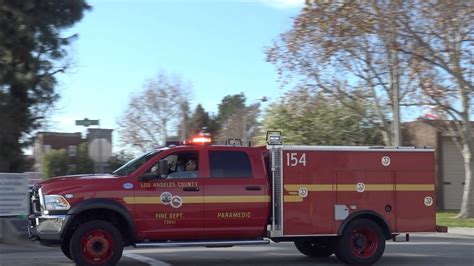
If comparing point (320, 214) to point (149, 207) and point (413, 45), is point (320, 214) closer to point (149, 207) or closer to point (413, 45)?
point (149, 207)

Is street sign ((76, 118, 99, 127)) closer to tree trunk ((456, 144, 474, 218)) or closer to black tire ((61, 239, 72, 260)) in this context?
black tire ((61, 239, 72, 260))

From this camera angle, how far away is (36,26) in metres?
21.4

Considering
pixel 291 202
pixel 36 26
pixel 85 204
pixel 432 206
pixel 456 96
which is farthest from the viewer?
pixel 456 96

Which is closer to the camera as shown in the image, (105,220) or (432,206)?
(105,220)

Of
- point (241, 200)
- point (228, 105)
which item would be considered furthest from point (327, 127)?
point (228, 105)

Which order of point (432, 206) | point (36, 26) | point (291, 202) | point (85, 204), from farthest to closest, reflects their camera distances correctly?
point (36, 26) < point (432, 206) < point (291, 202) < point (85, 204)

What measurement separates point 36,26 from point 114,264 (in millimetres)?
13176

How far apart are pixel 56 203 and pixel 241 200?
10.2 feet

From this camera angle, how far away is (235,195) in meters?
11.0

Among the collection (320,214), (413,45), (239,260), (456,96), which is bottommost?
(239,260)

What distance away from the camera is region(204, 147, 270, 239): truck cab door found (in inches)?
431

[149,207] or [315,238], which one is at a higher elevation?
[149,207]

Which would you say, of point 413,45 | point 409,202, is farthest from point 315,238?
point 413,45

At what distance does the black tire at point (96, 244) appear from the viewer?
10367mm
